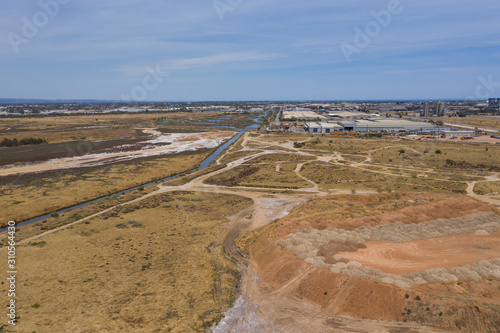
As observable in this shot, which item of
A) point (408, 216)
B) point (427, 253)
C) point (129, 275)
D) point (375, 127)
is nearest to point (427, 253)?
point (427, 253)

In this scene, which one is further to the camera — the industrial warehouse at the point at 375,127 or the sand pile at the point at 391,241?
the industrial warehouse at the point at 375,127

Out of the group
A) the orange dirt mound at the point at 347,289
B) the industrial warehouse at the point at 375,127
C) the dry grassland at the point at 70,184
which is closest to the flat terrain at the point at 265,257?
the orange dirt mound at the point at 347,289

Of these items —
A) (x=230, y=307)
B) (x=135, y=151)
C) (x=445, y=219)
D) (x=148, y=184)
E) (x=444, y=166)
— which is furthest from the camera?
(x=135, y=151)

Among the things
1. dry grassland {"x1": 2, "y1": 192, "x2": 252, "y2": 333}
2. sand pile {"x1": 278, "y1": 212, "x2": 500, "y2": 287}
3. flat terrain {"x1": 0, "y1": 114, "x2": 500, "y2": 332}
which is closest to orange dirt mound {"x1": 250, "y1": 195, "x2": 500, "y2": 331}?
flat terrain {"x1": 0, "y1": 114, "x2": 500, "y2": 332}

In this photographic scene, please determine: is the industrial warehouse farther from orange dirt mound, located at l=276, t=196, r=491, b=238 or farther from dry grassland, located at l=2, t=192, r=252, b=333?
dry grassland, located at l=2, t=192, r=252, b=333

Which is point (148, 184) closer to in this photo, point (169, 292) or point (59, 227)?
point (59, 227)

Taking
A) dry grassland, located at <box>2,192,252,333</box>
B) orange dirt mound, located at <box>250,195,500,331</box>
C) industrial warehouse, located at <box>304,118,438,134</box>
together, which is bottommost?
dry grassland, located at <box>2,192,252,333</box>

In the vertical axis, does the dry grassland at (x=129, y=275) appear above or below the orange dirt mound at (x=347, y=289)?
Answer: below

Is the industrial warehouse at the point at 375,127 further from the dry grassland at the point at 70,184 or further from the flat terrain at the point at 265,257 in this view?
the flat terrain at the point at 265,257

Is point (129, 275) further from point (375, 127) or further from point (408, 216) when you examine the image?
point (375, 127)

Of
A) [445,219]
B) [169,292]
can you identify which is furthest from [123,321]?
[445,219]

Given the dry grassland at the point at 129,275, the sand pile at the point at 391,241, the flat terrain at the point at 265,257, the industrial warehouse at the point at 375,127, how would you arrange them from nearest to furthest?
the flat terrain at the point at 265,257 < the dry grassland at the point at 129,275 < the sand pile at the point at 391,241 < the industrial warehouse at the point at 375,127
